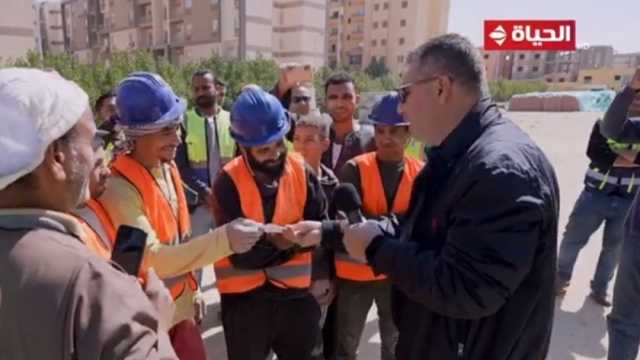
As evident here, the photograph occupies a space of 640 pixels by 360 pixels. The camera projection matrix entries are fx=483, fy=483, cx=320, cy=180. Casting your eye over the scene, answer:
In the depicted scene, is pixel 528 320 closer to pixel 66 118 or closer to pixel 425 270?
pixel 425 270

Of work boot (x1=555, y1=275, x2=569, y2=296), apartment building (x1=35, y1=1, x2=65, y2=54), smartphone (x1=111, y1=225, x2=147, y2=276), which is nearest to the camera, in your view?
smartphone (x1=111, y1=225, x2=147, y2=276)

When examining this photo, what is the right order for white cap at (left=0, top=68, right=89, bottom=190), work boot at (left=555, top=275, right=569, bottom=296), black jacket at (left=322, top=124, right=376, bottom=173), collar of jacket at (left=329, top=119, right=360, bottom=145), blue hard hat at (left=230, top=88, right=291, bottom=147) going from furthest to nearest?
work boot at (left=555, top=275, right=569, bottom=296) < collar of jacket at (left=329, top=119, right=360, bottom=145) < black jacket at (left=322, top=124, right=376, bottom=173) < blue hard hat at (left=230, top=88, right=291, bottom=147) < white cap at (left=0, top=68, right=89, bottom=190)

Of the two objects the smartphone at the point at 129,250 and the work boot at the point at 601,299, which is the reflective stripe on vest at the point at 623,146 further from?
the smartphone at the point at 129,250

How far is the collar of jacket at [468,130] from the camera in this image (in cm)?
157

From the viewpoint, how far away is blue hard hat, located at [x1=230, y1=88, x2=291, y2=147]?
7.80 feet

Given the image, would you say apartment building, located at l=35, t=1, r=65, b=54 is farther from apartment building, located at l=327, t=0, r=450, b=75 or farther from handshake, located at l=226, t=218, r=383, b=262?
handshake, located at l=226, t=218, r=383, b=262

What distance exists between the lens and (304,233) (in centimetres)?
227

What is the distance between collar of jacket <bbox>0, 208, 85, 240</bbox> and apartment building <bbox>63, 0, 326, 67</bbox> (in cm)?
3437

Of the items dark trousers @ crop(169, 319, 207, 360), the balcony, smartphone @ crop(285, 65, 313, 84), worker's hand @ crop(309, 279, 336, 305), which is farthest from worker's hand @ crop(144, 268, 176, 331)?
the balcony

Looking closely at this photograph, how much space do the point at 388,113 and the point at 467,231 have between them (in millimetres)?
1617

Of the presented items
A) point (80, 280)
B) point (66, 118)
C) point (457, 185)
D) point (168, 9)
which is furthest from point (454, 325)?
point (168, 9)

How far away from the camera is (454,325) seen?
156 centimetres

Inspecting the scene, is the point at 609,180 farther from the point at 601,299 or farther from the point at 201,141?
the point at 201,141

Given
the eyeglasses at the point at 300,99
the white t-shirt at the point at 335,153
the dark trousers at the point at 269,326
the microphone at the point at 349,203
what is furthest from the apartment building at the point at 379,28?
the microphone at the point at 349,203
